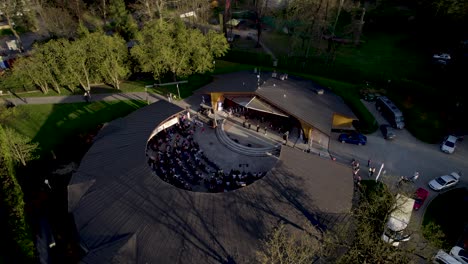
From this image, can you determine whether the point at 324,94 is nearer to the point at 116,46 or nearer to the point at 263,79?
the point at 263,79

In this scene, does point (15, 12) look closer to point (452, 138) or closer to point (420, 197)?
point (420, 197)

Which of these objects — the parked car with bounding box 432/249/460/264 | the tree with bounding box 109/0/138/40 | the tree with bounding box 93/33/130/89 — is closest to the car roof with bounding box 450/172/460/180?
the parked car with bounding box 432/249/460/264

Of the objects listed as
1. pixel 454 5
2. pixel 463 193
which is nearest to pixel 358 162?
pixel 463 193

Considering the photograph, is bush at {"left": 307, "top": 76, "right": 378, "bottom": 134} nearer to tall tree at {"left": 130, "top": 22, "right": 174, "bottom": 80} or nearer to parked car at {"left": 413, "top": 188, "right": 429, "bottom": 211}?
parked car at {"left": 413, "top": 188, "right": 429, "bottom": 211}

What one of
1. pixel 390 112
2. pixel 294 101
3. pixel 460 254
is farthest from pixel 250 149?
pixel 460 254

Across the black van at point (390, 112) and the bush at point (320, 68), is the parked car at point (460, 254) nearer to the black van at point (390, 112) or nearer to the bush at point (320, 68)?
the black van at point (390, 112)

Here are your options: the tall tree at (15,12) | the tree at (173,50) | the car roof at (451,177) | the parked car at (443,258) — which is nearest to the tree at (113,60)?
the tree at (173,50)
